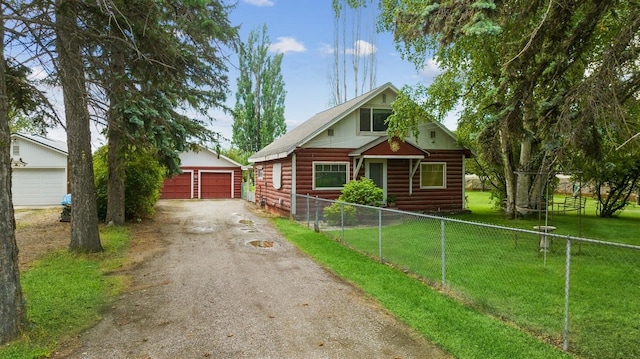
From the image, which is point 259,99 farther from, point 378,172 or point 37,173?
point 378,172

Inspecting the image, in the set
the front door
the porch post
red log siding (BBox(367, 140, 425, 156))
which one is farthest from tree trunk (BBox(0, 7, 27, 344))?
the front door

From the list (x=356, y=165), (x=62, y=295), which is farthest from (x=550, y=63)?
(x=356, y=165)

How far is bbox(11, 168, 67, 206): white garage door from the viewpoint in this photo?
21.6 m

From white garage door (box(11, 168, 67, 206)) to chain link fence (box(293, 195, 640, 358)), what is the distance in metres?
18.2

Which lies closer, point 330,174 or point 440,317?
point 440,317

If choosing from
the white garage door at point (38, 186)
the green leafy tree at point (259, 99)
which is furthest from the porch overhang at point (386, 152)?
the green leafy tree at point (259, 99)

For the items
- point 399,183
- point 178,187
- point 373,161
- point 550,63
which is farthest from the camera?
point 178,187

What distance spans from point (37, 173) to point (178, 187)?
8.90 meters

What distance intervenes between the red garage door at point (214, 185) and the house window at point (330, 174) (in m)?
15.8

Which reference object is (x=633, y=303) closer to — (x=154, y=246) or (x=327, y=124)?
(x=154, y=246)

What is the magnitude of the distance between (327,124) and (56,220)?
10682mm

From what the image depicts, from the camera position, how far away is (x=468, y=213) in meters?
18.0

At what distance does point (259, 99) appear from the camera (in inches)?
1566

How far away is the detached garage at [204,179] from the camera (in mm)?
28984
